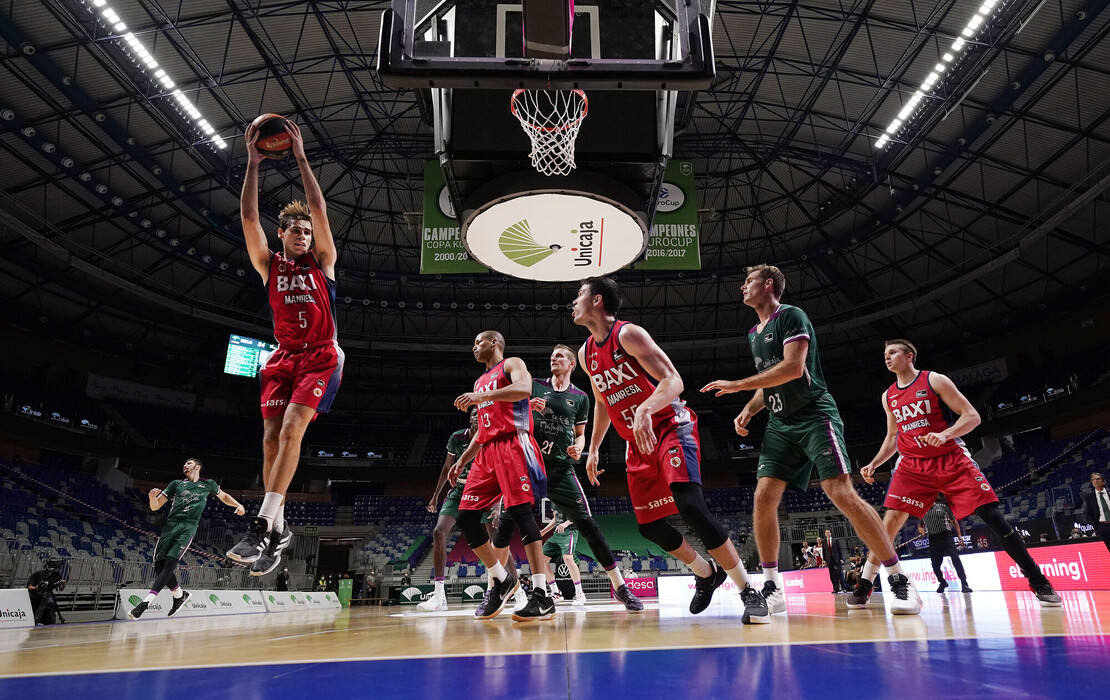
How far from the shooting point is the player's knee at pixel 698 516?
12.5ft

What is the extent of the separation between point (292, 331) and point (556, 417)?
3748 mm

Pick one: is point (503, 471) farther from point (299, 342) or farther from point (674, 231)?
point (674, 231)

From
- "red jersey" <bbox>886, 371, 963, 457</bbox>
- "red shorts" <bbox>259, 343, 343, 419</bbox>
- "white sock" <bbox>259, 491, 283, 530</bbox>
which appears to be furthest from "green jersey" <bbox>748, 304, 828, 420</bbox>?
"white sock" <bbox>259, 491, 283, 530</bbox>

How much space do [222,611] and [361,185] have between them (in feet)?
42.5

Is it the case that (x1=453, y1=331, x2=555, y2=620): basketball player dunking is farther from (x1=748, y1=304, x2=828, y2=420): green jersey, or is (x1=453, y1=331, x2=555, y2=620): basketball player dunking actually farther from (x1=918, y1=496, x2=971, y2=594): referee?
(x1=918, y1=496, x2=971, y2=594): referee

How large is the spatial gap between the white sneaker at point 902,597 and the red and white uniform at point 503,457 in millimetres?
2475

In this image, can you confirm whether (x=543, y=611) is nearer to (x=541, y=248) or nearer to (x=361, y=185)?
(x=541, y=248)

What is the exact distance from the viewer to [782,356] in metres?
4.55

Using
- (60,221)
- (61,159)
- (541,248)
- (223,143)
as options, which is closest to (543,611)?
(541,248)

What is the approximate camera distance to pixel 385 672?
2074 millimetres

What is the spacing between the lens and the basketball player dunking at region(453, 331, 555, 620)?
497 centimetres

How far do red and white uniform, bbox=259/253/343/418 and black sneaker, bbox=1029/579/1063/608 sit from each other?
4.90 metres

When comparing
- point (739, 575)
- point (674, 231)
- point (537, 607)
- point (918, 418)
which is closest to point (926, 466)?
point (918, 418)

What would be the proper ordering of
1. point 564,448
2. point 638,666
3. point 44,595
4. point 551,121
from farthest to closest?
point 44,595
point 551,121
point 564,448
point 638,666
